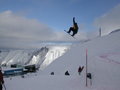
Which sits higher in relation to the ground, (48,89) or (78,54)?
(78,54)

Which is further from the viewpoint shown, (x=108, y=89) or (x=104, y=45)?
(x=104, y=45)

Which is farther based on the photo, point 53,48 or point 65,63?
point 53,48

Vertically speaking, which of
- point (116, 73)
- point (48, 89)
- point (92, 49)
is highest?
point (92, 49)

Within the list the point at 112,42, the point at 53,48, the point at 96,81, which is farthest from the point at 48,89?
the point at 53,48

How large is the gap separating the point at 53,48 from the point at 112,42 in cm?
3754

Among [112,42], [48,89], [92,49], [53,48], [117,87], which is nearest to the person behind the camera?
[117,87]

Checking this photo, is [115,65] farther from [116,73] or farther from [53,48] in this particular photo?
[53,48]

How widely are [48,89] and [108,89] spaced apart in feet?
11.8

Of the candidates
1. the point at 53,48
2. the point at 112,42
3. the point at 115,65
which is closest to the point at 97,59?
the point at 115,65

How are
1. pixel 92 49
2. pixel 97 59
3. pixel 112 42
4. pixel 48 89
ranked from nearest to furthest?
1. pixel 48 89
2. pixel 97 59
3. pixel 112 42
4. pixel 92 49

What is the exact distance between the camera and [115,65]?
11961 millimetres

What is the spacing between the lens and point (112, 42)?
114 ft

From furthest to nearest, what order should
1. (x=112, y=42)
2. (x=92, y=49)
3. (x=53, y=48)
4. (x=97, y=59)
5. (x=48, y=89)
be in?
1. (x=53, y=48)
2. (x=92, y=49)
3. (x=112, y=42)
4. (x=97, y=59)
5. (x=48, y=89)

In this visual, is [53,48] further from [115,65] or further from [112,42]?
[115,65]
